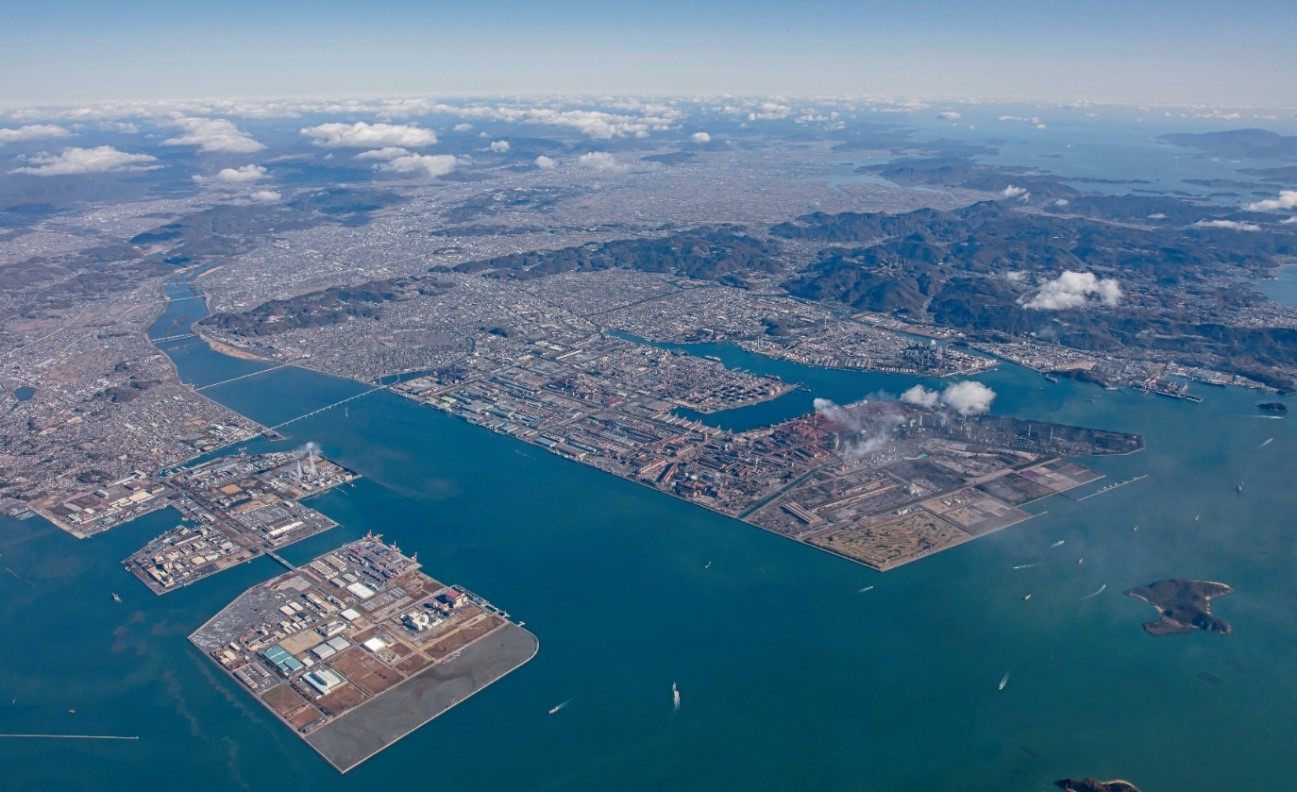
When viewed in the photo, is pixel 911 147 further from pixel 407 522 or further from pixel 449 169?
pixel 407 522

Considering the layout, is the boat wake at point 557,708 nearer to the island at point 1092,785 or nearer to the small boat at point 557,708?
the small boat at point 557,708

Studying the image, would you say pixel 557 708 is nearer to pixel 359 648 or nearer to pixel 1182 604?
pixel 359 648

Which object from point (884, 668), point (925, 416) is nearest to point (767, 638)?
point (884, 668)

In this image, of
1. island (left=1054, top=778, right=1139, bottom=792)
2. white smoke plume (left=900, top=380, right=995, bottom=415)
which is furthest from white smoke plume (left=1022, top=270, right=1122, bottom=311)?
island (left=1054, top=778, right=1139, bottom=792)

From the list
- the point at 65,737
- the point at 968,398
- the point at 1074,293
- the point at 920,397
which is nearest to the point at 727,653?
the point at 65,737

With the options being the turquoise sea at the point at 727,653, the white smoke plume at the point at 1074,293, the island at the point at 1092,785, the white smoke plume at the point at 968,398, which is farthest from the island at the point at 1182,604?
the white smoke plume at the point at 1074,293
